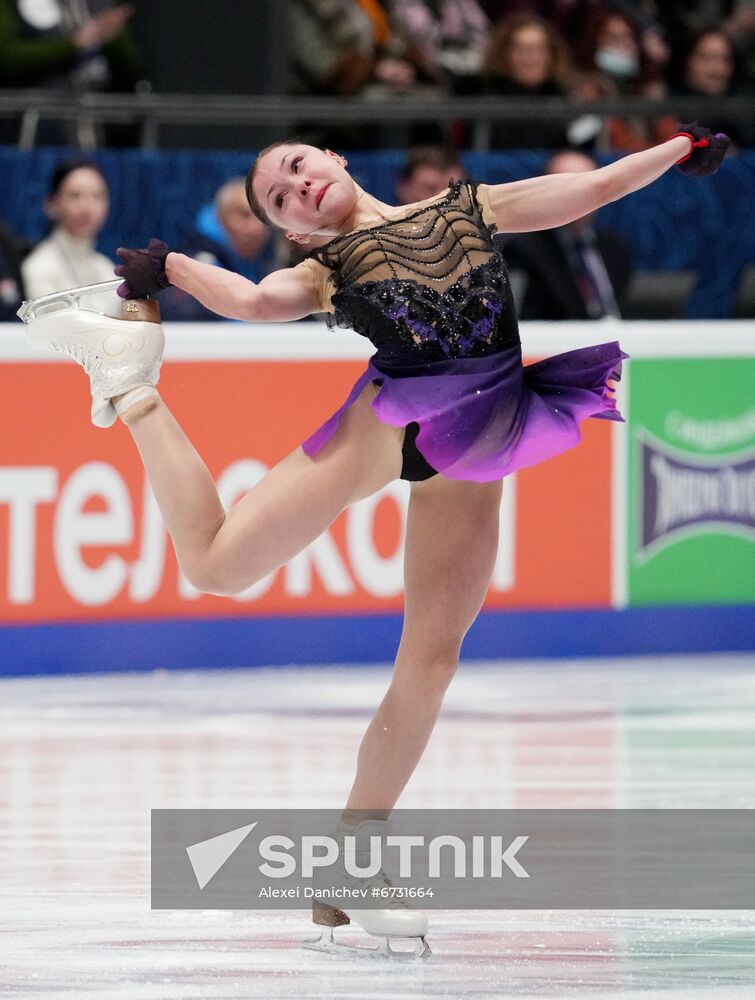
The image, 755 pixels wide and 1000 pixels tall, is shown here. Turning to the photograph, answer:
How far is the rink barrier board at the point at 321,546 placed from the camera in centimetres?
556

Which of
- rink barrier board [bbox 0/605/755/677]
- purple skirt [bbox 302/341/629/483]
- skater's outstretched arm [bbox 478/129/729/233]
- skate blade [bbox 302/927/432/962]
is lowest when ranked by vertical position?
skate blade [bbox 302/927/432/962]

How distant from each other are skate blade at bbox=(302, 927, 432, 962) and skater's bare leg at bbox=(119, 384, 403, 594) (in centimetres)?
58

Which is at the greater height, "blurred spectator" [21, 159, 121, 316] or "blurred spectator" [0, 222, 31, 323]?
"blurred spectator" [21, 159, 121, 316]

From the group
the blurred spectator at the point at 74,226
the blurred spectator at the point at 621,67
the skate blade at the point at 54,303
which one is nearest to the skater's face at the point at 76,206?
the blurred spectator at the point at 74,226

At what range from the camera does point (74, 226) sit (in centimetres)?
607

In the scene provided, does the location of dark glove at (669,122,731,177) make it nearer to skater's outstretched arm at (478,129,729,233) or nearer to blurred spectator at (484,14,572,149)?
skater's outstretched arm at (478,129,729,233)

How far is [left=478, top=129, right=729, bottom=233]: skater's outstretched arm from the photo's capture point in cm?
307

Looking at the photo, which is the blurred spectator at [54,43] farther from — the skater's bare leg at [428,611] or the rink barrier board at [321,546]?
the skater's bare leg at [428,611]

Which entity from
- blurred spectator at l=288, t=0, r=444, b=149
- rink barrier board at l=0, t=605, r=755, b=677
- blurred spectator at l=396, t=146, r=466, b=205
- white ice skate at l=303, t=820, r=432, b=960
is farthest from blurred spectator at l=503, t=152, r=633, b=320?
white ice skate at l=303, t=820, r=432, b=960

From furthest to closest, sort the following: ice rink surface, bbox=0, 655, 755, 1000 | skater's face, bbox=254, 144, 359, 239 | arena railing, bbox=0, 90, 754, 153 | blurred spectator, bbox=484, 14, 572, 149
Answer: blurred spectator, bbox=484, 14, 572, 149
arena railing, bbox=0, 90, 754, 153
skater's face, bbox=254, 144, 359, 239
ice rink surface, bbox=0, 655, 755, 1000

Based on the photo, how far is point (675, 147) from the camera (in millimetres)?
3170

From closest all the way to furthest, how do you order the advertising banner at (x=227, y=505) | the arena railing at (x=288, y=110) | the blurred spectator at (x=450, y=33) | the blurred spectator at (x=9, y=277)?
the advertising banner at (x=227, y=505) < the blurred spectator at (x=9, y=277) < the arena railing at (x=288, y=110) < the blurred spectator at (x=450, y=33)

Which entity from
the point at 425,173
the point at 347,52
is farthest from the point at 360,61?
the point at 425,173

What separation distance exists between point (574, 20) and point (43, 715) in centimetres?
452
